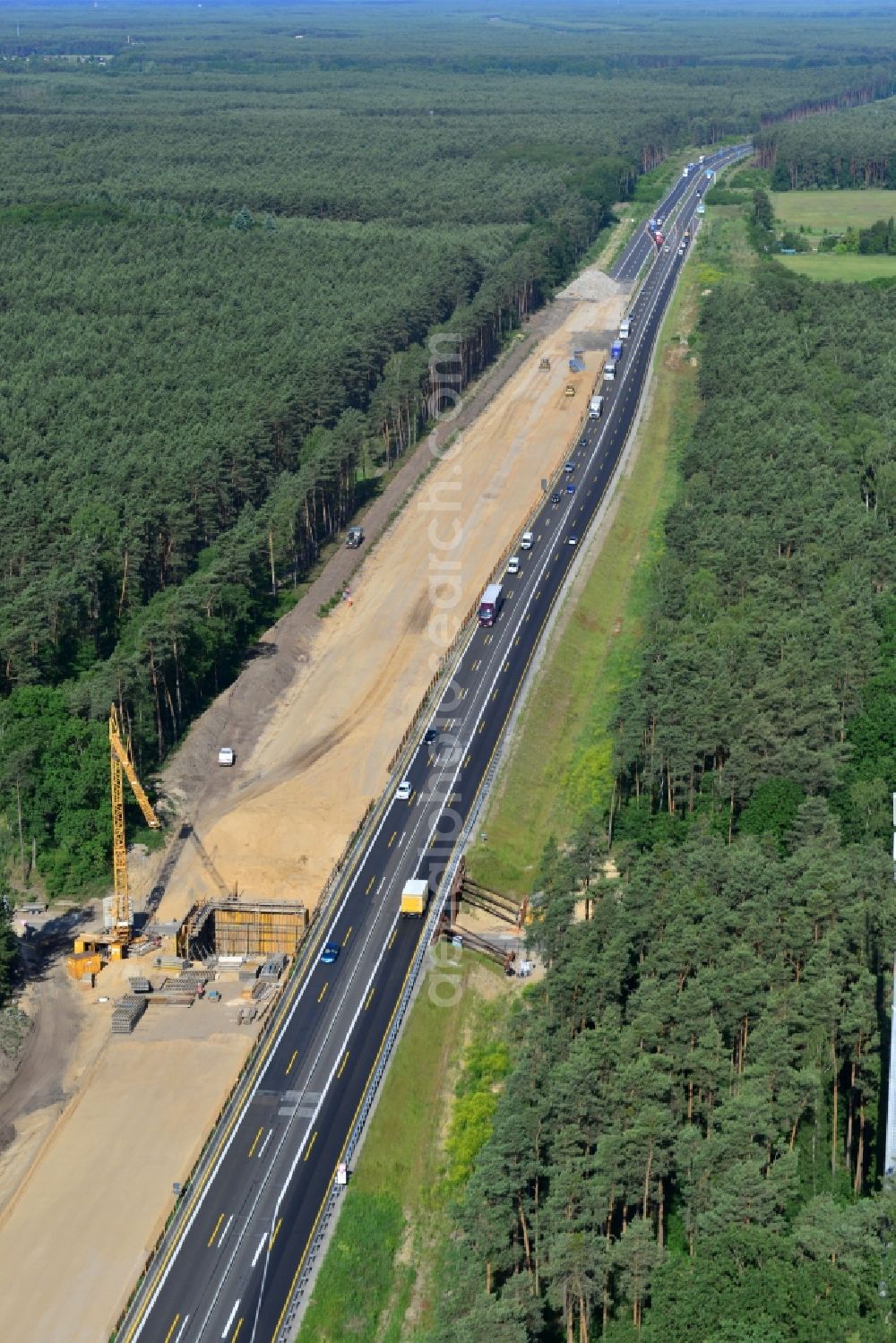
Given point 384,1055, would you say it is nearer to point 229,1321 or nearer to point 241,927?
point 241,927

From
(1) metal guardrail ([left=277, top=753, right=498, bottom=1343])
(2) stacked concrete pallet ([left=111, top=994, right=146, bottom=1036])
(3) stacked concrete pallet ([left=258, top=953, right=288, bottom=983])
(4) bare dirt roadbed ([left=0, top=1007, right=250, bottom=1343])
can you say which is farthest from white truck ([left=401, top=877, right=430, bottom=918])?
(2) stacked concrete pallet ([left=111, top=994, right=146, bottom=1036])

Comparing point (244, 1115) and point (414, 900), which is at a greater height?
point (414, 900)

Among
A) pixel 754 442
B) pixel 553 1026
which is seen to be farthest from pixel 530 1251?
pixel 754 442

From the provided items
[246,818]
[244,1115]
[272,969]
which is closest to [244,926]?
[272,969]

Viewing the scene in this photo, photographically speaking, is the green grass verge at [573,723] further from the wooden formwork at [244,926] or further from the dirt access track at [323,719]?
the wooden formwork at [244,926]

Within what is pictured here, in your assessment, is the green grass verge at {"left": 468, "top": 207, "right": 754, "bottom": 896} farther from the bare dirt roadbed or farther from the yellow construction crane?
the bare dirt roadbed

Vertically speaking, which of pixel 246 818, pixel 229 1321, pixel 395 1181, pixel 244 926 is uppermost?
pixel 246 818
